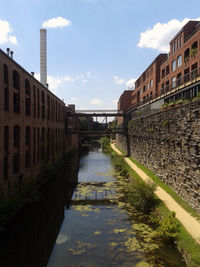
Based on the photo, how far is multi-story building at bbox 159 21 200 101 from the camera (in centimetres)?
2156

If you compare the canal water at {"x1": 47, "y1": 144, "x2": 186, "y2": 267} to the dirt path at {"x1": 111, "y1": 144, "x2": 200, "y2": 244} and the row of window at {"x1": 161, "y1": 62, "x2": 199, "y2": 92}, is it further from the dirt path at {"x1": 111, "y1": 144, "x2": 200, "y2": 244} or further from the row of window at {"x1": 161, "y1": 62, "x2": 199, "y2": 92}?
the row of window at {"x1": 161, "y1": 62, "x2": 199, "y2": 92}

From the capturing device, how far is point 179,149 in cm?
1559

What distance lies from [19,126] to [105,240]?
1153 centimetres

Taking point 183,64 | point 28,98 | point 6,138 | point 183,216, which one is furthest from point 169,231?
point 183,64

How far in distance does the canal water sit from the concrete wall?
3918 mm

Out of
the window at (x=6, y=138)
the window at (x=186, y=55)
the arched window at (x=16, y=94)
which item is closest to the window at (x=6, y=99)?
the window at (x=6, y=138)

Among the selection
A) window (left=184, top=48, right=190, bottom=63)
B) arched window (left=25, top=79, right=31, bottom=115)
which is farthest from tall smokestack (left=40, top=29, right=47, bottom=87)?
window (left=184, top=48, right=190, bottom=63)

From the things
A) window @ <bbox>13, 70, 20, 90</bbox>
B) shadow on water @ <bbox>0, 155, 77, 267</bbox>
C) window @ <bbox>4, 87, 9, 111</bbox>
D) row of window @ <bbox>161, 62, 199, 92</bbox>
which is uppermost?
row of window @ <bbox>161, 62, 199, 92</bbox>

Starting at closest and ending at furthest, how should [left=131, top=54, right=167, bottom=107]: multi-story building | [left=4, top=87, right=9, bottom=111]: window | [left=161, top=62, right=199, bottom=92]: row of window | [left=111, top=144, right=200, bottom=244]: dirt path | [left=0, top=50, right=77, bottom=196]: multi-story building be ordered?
[left=111, top=144, right=200, bottom=244]: dirt path
[left=0, top=50, right=77, bottom=196]: multi-story building
[left=4, top=87, right=9, bottom=111]: window
[left=161, top=62, right=199, bottom=92]: row of window
[left=131, top=54, right=167, bottom=107]: multi-story building

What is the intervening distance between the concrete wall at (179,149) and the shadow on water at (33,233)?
347 inches

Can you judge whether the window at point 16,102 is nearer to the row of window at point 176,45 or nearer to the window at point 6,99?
the window at point 6,99

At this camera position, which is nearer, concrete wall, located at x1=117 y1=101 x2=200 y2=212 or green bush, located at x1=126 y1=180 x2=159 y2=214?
concrete wall, located at x1=117 y1=101 x2=200 y2=212

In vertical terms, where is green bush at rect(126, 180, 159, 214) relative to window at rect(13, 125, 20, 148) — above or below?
below

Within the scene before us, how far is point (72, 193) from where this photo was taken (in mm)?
20500
